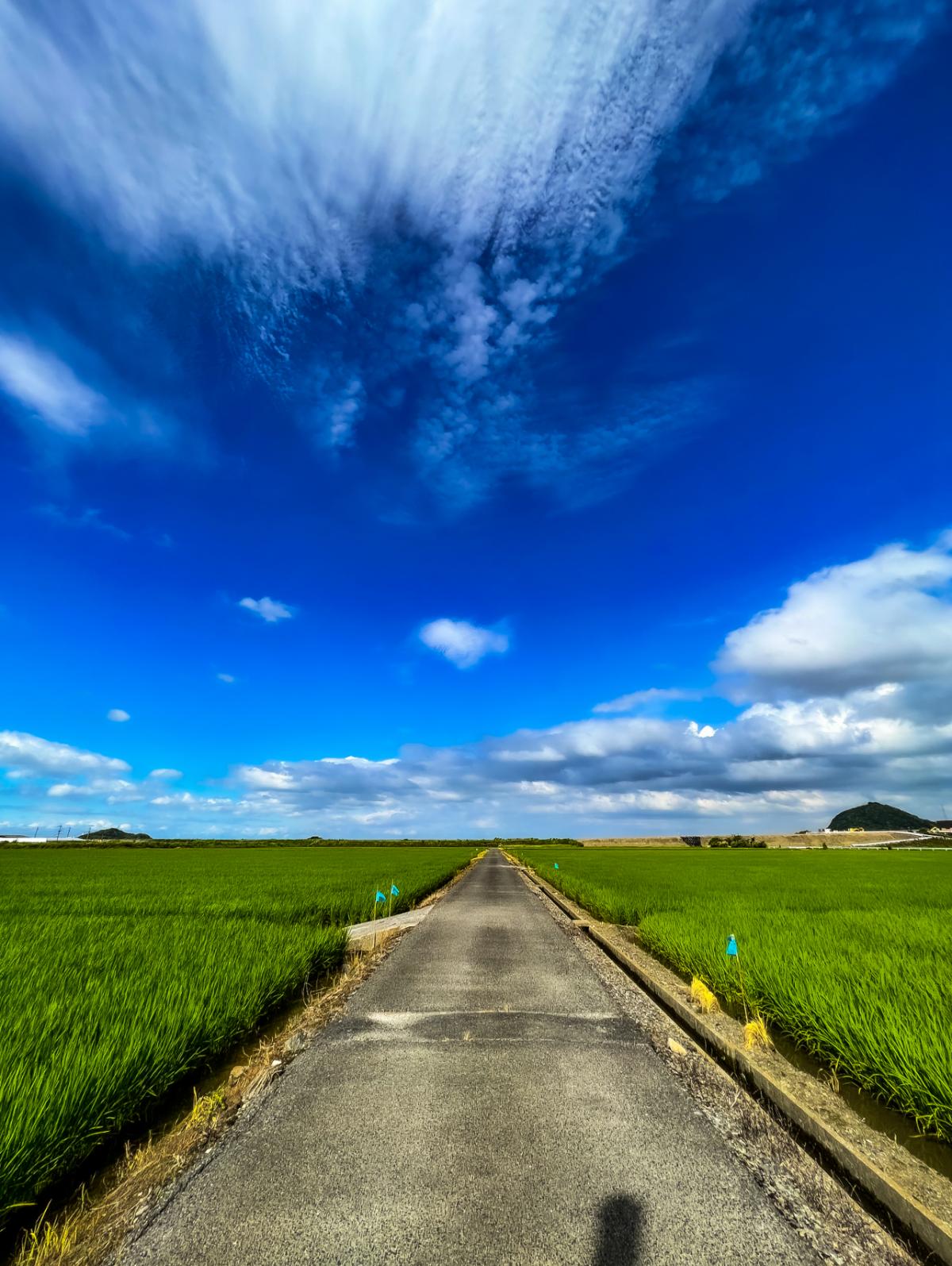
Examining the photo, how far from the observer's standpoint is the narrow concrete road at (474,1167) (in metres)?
2.42

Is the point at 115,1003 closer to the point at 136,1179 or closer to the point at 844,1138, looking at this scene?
the point at 136,1179

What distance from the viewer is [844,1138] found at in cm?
328

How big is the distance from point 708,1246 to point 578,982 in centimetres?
485

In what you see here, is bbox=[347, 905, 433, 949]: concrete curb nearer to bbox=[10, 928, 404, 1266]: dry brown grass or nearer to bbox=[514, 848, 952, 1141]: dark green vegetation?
bbox=[514, 848, 952, 1141]: dark green vegetation

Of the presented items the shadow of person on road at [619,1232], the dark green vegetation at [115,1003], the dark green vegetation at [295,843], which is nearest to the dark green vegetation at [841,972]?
the shadow of person on road at [619,1232]

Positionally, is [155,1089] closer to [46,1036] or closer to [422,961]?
[46,1036]

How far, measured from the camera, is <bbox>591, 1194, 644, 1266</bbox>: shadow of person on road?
7.72ft

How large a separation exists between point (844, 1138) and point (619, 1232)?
1.75m

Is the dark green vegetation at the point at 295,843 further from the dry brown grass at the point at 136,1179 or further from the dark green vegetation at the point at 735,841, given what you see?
the dry brown grass at the point at 136,1179

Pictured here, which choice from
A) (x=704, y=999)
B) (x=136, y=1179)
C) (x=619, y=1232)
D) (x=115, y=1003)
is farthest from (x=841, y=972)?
(x=115, y=1003)

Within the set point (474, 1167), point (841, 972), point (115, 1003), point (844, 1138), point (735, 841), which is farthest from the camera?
point (735, 841)

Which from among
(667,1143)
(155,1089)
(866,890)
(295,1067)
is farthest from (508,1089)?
(866,890)

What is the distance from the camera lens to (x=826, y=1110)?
3.68m

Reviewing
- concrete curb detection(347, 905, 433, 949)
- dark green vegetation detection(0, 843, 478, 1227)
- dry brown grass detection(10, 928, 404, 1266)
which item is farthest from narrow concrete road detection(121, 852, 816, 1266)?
concrete curb detection(347, 905, 433, 949)
